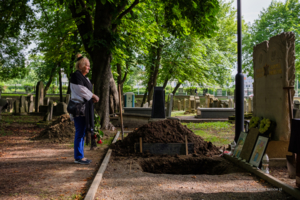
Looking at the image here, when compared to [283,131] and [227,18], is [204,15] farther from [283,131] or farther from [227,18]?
[227,18]

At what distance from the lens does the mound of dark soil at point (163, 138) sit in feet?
23.2

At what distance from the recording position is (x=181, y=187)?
4.34 metres

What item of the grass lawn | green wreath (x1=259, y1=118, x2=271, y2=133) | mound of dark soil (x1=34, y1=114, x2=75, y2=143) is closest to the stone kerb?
green wreath (x1=259, y1=118, x2=271, y2=133)

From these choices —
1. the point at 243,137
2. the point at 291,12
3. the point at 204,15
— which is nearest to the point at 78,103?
the point at 243,137

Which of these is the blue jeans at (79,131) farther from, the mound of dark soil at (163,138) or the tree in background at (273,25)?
the tree in background at (273,25)

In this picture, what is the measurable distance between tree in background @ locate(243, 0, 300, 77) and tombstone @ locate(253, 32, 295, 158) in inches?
1060


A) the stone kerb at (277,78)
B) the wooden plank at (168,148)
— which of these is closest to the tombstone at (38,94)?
the wooden plank at (168,148)

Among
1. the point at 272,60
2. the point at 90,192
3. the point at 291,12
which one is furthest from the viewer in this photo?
the point at 291,12

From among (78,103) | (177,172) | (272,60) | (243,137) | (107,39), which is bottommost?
(177,172)

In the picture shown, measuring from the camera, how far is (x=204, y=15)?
942 cm

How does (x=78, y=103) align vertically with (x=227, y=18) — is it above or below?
below

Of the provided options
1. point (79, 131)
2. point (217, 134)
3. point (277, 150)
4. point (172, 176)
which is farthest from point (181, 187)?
point (217, 134)

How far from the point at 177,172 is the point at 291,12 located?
105 ft

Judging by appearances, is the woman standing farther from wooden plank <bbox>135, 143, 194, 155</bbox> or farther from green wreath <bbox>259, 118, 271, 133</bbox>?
green wreath <bbox>259, 118, 271, 133</bbox>
